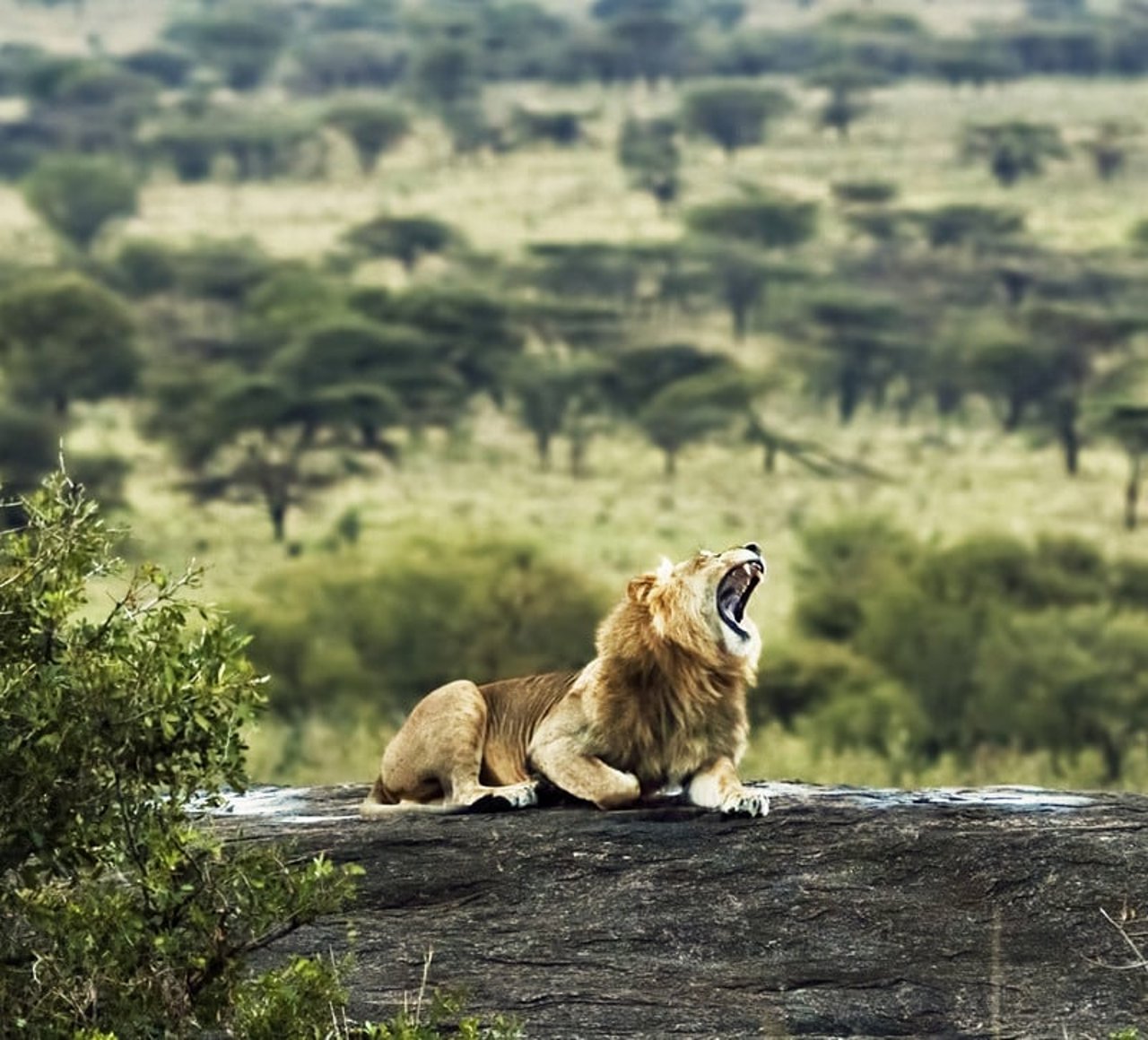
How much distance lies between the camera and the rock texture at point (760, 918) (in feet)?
21.8

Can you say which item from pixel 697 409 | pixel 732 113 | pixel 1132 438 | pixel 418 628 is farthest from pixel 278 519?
pixel 732 113

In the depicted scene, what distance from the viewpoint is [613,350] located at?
125 ft

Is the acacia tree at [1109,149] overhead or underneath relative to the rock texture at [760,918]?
underneath

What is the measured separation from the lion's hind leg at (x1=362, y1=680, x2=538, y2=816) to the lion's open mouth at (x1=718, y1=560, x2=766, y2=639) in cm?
78

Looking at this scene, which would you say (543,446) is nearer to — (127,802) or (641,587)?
(641,587)

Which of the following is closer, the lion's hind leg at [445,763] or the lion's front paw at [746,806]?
the lion's front paw at [746,806]

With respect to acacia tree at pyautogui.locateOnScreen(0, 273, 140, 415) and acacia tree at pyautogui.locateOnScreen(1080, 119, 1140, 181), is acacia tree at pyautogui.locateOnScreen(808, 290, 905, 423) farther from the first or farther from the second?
acacia tree at pyautogui.locateOnScreen(1080, 119, 1140, 181)

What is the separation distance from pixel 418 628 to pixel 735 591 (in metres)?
14.9

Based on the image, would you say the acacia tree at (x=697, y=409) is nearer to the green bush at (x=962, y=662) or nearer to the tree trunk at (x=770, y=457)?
the tree trunk at (x=770, y=457)

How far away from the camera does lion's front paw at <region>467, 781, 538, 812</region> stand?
802cm

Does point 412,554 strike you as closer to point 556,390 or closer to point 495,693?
point 556,390

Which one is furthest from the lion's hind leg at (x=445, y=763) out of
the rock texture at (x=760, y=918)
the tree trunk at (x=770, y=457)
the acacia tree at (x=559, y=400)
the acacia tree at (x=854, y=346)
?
the acacia tree at (x=854, y=346)

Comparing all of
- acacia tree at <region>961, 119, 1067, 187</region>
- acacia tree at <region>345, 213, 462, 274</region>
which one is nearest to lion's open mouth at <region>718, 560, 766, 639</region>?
acacia tree at <region>345, 213, 462, 274</region>

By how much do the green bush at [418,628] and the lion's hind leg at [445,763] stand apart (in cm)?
1325
